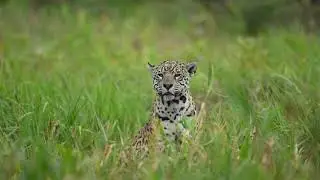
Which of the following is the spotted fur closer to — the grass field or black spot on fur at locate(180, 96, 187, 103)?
black spot on fur at locate(180, 96, 187, 103)

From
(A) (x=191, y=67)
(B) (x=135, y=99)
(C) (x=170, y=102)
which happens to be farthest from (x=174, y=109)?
(B) (x=135, y=99)

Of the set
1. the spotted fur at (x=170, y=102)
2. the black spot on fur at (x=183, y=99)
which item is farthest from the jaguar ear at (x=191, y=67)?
the black spot on fur at (x=183, y=99)

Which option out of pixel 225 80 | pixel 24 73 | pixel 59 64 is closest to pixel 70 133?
pixel 225 80

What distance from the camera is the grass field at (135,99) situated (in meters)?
4.67

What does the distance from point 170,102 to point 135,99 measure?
1.52 m

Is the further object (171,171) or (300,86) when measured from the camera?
(300,86)

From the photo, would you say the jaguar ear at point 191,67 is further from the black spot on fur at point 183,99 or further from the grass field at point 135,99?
the grass field at point 135,99

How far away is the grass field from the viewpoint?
15.3 feet

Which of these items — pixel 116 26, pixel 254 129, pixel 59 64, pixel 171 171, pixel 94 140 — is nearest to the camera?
pixel 171 171

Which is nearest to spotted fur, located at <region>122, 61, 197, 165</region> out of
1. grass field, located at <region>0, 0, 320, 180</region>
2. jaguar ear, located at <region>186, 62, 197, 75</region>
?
jaguar ear, located at <region>186, 62, 197, 75</region>

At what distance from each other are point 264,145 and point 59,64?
15.9 ft

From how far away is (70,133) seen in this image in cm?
571

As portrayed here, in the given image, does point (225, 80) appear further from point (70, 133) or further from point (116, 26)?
point (116, 26)

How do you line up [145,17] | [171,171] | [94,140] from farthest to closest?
[145,17], [94,140], [171,171]
